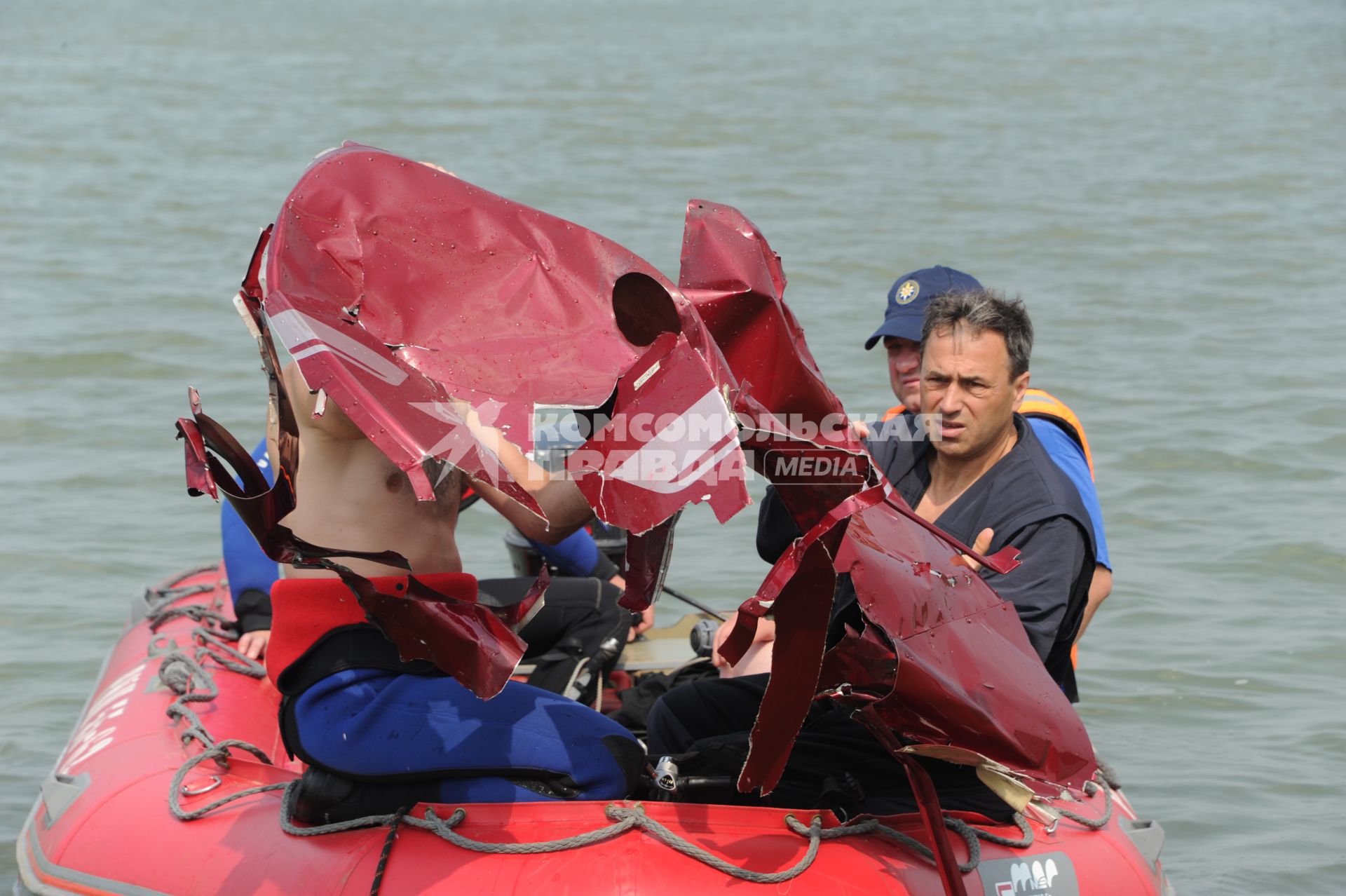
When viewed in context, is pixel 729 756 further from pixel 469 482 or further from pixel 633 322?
pixel 633 322

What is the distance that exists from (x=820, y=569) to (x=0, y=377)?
28.1 feet

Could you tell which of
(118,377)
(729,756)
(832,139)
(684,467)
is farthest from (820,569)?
(832,139)

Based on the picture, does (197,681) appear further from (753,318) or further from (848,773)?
(753,318)

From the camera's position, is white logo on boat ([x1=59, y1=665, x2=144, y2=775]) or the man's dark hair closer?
the man's dark hair

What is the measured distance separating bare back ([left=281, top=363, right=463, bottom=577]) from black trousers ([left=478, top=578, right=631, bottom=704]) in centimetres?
Answer: 125

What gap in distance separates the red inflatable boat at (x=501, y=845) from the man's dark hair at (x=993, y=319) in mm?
1042

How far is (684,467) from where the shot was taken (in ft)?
8.09

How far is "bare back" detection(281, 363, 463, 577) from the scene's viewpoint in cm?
307

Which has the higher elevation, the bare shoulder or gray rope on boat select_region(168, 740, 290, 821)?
the bare shoulder

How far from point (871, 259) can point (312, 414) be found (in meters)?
9.50

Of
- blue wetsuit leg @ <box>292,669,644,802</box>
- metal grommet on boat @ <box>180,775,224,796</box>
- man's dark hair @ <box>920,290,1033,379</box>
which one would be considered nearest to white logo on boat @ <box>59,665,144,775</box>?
metal grommet on boat @ <box>180,775,224,796</box>

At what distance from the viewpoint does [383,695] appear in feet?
10.1

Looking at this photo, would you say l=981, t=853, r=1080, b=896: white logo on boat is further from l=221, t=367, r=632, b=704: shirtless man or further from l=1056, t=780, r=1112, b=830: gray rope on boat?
l=221, t=367, r=632, b=704: shirtless man

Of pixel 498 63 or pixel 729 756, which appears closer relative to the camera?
pixel 729 756
